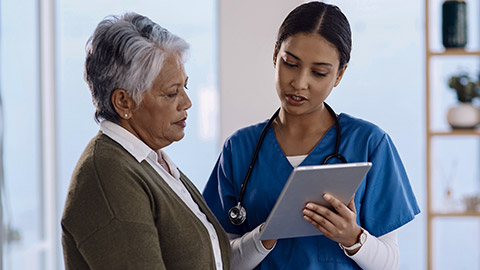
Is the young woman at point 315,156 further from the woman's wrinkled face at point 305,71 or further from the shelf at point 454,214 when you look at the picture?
the shelf at point 454,214

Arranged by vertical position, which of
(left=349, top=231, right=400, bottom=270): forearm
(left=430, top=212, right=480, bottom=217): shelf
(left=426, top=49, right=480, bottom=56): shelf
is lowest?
(left=430, top=212, right=480, bottom=217): shelf

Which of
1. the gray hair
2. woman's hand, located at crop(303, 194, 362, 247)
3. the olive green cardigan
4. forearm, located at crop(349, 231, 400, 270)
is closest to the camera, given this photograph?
the olive green cardigan

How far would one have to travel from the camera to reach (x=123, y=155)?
1274 mm

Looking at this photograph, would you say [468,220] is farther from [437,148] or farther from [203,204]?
[203,204]

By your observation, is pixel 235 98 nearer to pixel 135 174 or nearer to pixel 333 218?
pixel 333 218

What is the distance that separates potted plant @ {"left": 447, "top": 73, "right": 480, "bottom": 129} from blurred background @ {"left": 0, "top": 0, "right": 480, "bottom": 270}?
26 mm

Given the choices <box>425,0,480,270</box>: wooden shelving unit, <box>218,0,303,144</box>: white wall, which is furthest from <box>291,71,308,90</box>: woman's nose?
<box>425,0,480,270</box>: wooden shelving unit

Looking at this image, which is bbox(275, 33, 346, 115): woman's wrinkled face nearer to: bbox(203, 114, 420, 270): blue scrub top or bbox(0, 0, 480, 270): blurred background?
bbox(203, 114, 420, 270): blue scrub top

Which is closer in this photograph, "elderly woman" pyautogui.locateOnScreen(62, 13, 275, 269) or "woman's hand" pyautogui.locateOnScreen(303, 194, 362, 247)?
"elderly woman" pyautogui.locateOnScreen(62, 13, 275, 269)

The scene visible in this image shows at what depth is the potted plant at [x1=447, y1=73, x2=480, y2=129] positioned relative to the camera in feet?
8.41

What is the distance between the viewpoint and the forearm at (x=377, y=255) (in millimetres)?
1502

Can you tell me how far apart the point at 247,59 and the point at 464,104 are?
0.98 meters

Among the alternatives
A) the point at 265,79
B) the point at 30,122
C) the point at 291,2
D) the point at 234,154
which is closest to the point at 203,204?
the point at 234,154

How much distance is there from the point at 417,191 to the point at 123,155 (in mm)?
1850
